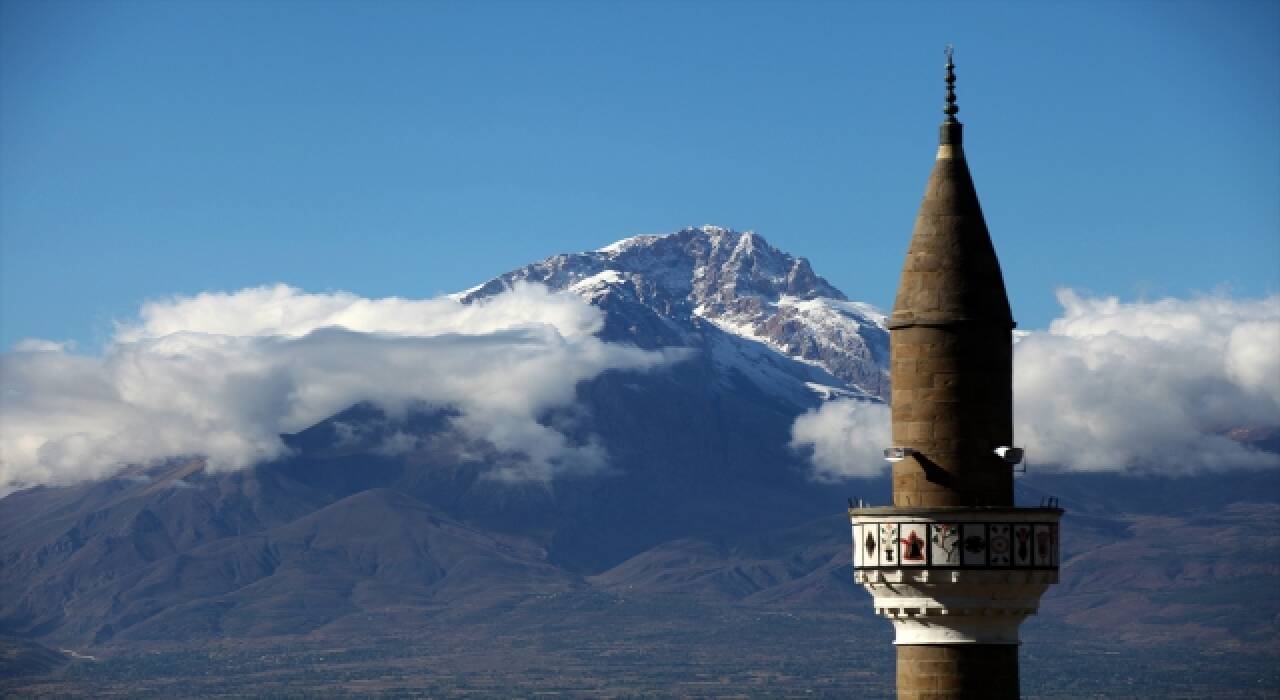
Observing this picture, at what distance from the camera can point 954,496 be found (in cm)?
3281

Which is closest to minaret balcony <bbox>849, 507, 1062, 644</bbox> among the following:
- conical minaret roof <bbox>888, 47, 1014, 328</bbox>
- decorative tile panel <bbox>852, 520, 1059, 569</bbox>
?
decorative tile panel <bbox>852, 520, 1059, 569</bbox>

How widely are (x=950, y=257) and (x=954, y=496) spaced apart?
10.8 ft

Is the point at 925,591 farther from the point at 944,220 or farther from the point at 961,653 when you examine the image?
the point at 944,220

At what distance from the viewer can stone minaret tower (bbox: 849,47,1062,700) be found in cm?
3262

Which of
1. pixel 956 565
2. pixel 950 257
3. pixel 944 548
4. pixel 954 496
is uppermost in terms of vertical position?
pixel 950 257

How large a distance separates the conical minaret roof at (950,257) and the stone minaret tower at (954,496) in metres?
0.02

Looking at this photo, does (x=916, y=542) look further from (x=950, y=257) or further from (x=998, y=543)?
(x=950, y=257)

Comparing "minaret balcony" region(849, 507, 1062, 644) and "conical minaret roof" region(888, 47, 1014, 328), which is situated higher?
"conical minaret roof" region(888, 47, 1014, 328)

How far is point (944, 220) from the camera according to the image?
33469 mm

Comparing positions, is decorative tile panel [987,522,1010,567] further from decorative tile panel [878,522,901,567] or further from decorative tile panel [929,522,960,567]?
decorative tile panel [878,522,901,567]

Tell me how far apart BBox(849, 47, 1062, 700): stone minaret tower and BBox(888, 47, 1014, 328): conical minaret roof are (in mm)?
19

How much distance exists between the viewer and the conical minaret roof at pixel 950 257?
3269 cm

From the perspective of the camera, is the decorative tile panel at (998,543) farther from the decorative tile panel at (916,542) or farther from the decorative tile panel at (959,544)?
the decorative tile panel at (916,542)

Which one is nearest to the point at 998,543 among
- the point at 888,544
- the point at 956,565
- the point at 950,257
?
the point at 956,565
